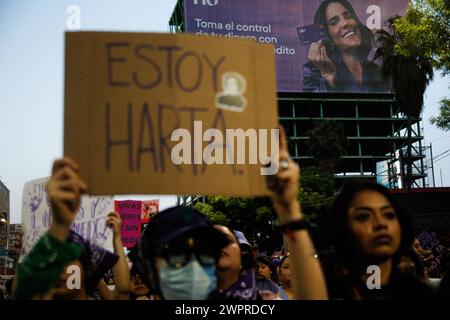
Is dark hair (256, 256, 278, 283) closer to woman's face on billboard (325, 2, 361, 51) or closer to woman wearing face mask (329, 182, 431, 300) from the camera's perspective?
woman wearing face mask (329, 182, 431, 300)

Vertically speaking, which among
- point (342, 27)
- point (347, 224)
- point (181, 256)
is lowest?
point (181, 256)

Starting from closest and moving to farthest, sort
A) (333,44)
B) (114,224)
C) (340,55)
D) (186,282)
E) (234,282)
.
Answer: (186,282) → (234,282) → (114,224) → (340,55) → (333,44)

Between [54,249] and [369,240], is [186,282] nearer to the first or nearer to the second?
[54,249]

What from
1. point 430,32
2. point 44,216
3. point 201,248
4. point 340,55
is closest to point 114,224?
point 44,216

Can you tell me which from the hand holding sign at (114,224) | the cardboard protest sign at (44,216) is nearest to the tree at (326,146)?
the cardboard protest sign at (44,216)

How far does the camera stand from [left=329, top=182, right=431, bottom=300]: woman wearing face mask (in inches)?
83.9

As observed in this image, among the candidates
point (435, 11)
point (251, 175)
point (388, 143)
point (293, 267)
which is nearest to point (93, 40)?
point (251, 175)

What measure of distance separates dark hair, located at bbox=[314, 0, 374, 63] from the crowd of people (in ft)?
183

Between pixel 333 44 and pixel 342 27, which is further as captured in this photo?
pixel 342 27

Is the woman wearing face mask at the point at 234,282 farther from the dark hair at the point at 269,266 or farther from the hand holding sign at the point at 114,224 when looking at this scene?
the dark hair at the point at 269,266

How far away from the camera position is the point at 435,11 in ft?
44.8

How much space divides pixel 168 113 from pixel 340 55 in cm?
5658

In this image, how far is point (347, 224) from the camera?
2.20 meters
